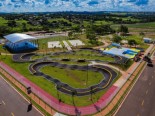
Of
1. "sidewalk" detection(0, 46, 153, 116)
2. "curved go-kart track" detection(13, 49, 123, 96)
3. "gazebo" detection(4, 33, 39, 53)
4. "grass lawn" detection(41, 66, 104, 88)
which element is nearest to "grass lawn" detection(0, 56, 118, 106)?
"sidewalk" detection(0, 46, 153, 116)

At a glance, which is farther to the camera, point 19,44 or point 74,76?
point 19,44

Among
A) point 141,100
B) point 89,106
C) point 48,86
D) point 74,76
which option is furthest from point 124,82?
point 48,86

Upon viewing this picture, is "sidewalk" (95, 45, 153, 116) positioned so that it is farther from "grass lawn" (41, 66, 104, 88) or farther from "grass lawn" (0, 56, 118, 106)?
"grass lawn" (41, 66, 104, 88)

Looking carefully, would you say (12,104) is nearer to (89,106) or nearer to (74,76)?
(89,106)

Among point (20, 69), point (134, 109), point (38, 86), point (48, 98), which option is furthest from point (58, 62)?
point (134, 109)

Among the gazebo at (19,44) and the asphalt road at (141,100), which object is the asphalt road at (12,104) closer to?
the asphalt road at (141,100)

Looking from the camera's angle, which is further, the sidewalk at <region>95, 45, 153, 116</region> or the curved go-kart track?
the curved go-kart track

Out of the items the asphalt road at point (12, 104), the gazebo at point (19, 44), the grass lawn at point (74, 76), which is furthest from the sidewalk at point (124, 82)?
the gazebo at point (19, 44)

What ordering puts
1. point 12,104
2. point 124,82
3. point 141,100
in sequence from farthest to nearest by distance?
point 124,82 → point 141,100 → point 12,104
